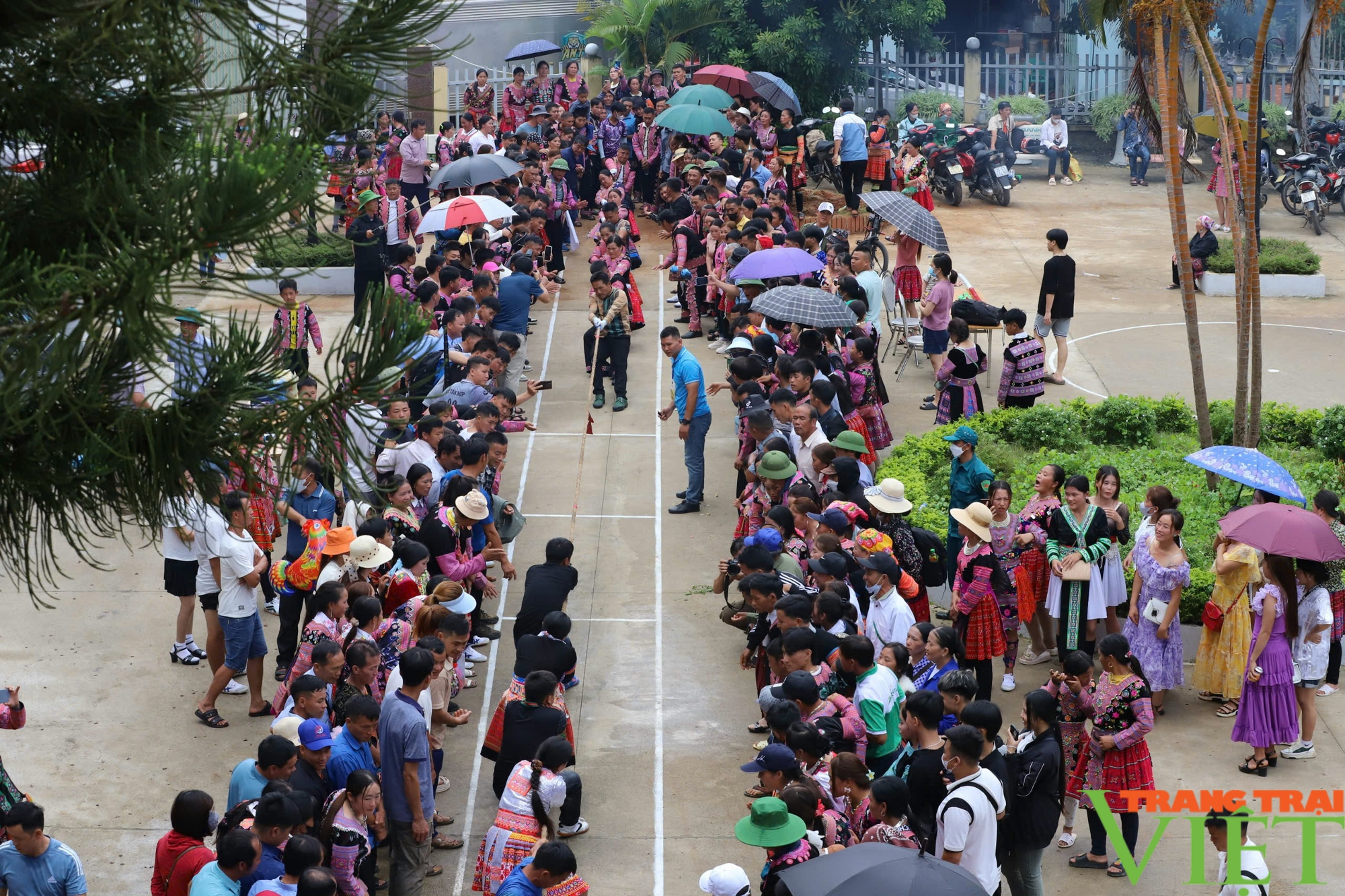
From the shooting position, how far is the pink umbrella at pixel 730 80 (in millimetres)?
24016

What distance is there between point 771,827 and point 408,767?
2.09m

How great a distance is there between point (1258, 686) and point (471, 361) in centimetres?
646

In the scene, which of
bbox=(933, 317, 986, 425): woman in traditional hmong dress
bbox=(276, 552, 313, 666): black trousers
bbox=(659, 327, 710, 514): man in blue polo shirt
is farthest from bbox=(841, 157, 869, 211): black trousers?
bbox=(276, 552, 313, 666): black trousers

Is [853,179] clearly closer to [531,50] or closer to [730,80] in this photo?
[730,80]

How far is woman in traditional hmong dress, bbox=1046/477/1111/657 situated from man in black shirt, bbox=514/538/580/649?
3.12m

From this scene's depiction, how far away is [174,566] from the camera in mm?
10031

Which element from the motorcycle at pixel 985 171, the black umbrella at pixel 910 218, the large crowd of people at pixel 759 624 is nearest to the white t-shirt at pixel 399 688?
the large crowd of people at pixel 759 624

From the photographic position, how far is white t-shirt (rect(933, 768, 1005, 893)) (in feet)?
22.0

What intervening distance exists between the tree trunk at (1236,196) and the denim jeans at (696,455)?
14.9ft

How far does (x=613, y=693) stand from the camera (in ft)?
33.3

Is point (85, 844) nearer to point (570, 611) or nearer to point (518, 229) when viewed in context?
point (570, 611)

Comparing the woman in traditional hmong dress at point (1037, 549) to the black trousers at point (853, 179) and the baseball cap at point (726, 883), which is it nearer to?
the baseball cap at point (726, 883)

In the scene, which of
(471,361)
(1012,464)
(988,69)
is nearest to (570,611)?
(471,361)

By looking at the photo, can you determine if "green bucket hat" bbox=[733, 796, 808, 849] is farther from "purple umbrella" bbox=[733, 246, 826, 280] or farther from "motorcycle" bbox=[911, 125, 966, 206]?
"motorcycle" bbox=[911, 125, 966, 206]
